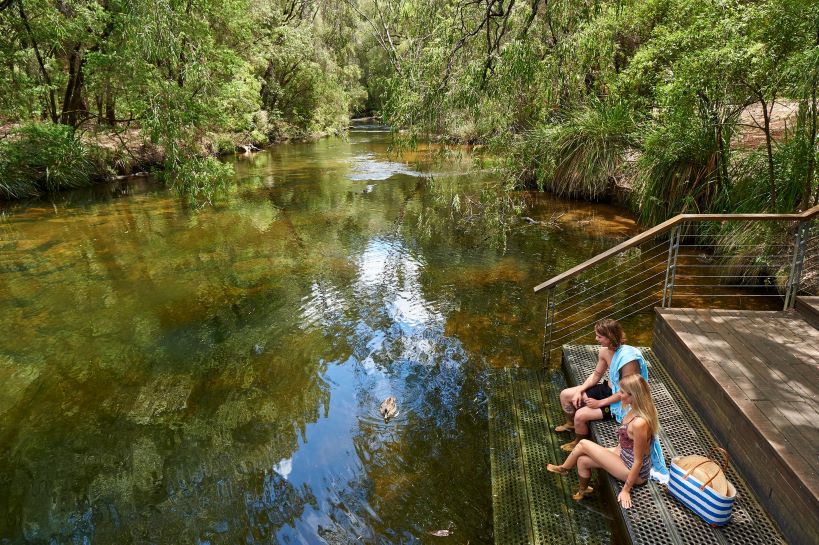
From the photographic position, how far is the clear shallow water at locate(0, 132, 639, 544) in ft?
14.0

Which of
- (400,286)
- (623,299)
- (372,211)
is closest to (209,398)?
(400,286)

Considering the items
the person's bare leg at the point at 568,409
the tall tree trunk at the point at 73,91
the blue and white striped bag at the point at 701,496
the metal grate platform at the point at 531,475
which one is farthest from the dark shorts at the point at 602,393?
the tall tree trunk at the point at 73,91

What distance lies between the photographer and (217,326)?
772 cm

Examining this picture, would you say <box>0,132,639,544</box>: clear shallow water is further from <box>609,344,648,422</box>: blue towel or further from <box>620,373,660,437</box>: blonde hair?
<box>620,373,660,437</box>: blonde hair

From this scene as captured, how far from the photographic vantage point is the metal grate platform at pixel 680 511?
3.07 meters

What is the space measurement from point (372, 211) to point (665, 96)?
8537mm

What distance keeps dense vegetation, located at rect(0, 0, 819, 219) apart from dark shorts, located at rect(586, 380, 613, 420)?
373cm

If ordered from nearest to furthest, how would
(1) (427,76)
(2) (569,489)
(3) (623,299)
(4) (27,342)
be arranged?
1. (2) (569,489)
2. (1) (427,76)
3. (4) (27,342)
4. (3) (623,299)

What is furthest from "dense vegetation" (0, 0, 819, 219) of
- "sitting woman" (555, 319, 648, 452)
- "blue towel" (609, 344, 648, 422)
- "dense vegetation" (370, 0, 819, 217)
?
"blue towel" (609, 344, 648, 422)

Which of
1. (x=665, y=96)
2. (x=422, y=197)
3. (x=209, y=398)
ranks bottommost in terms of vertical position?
(x=209, y=398)

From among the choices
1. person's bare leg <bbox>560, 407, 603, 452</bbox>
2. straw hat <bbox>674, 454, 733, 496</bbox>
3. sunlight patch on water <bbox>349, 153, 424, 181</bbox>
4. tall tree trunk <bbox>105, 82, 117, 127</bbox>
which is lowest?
person's bare leg <bbox>560, 407, 603, 452</bbox>

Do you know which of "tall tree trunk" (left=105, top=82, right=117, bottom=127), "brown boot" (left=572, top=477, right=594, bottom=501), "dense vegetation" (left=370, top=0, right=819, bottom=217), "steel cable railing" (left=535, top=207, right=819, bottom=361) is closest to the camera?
"brown boot" (left=572, top=477, right=594, bottom=501)

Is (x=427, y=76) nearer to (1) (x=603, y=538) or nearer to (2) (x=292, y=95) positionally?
(1) (x=603, y=538)

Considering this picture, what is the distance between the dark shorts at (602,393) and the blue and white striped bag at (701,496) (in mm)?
921
